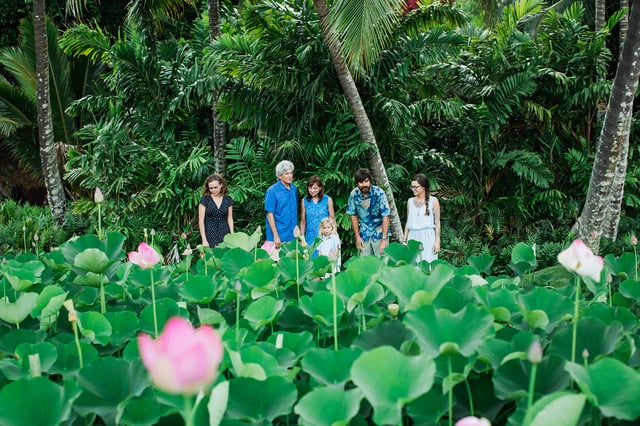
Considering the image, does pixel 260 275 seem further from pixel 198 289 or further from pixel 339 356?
pixel 339 356

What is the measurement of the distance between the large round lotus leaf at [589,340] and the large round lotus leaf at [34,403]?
1000 millimetres

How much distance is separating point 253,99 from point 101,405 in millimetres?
7989

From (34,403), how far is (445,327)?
79cm

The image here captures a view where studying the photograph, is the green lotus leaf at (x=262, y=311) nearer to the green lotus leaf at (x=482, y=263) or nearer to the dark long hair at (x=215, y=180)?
the green lotus leaf at (x=482, y=263)

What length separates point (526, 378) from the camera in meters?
1.23

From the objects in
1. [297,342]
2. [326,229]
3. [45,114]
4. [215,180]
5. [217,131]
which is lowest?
[326,229]

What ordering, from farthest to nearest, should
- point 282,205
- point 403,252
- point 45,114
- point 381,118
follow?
point 45,114
point 381,118
point 282,205
point 403,252

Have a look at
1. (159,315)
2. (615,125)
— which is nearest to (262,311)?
(159,315)

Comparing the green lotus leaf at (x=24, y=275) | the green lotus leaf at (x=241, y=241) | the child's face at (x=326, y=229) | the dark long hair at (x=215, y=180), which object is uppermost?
A: the dark long hair at (x=215, y=180)

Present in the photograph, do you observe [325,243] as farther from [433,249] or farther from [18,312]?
[18,312]

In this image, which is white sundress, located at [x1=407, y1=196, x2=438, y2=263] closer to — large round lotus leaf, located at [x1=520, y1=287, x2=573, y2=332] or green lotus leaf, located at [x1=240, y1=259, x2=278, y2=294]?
green lotus leaf, located at [x1=240, y1=259, x2=278, y2=294]

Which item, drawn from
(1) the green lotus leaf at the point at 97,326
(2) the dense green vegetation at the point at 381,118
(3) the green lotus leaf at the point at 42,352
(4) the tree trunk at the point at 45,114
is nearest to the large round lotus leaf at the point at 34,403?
A: (3) the green lotus leaf at the point at 42,352

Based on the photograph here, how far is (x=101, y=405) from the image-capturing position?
1.26m

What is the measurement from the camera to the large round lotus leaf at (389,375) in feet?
3.55
